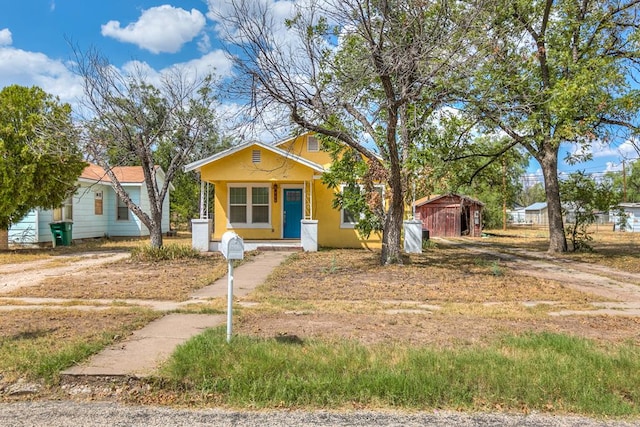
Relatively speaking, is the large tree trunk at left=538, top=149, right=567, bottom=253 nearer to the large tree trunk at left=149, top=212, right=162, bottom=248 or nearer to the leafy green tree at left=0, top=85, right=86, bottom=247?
the large tree trunk at left=149, top=212, right=162, bottom=248

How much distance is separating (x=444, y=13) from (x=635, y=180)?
75.9m

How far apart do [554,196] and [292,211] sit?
10.4 m

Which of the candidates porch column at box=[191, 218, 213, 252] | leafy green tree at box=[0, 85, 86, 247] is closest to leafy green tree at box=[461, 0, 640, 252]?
porch column at box=[191, 218, 213, 252]

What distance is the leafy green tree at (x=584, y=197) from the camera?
1712 centimetres

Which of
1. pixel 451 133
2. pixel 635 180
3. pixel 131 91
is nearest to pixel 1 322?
pixel 131 91

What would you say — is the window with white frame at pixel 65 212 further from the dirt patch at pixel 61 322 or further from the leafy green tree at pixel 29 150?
the dirt patch at pixel 61 322

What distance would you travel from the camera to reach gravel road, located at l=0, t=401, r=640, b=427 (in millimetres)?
3412

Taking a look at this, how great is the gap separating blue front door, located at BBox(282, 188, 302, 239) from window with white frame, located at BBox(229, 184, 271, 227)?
701 millimetres

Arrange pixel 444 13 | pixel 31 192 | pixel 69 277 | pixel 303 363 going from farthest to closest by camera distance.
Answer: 1. pixel 31 192
2. pixel 69 277
3. pixel 444 13
4. pixel 303 363

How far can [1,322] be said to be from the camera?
239 inches

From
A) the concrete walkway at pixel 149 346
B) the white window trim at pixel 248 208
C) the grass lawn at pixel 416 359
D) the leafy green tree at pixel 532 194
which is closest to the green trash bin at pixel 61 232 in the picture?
the white window trim at pixel 248 208

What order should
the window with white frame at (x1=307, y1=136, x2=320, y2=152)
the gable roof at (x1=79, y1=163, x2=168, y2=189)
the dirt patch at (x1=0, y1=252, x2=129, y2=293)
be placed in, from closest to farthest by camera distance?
the dirt patch at (x1=0, y1=252, x2=129, y2=293), the window with white frame at (x1=307, y1=136, x2=320, y2=152), the gable roof at (x1=79, y1=163, x2=168, y2=189)

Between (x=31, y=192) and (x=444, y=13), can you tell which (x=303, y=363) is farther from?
(x=31, y=192)

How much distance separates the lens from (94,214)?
2408 cm
